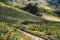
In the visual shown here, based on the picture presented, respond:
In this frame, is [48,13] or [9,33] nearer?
[9,33]

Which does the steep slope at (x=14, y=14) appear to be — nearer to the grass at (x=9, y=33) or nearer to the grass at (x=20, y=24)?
the grass at (x=20, y=24)

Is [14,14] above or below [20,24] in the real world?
above

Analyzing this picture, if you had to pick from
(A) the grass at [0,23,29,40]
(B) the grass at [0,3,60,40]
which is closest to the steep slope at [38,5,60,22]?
(B) the grass at [0,3,60,40]

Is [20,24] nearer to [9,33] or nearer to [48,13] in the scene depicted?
[9,33]

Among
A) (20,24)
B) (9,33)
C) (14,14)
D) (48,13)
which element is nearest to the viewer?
(9,33)

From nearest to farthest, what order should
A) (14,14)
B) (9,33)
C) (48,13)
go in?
(9,33) < (14,14) < (48,13)

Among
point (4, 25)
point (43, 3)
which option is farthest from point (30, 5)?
point (4, 25)

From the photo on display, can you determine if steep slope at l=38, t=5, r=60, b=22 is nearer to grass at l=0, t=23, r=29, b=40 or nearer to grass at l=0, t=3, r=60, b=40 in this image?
grass at l=0, t=3, r=60, b=40

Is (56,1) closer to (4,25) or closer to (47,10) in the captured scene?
(47,10)

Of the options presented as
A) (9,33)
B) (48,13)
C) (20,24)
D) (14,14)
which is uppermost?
(48,13)

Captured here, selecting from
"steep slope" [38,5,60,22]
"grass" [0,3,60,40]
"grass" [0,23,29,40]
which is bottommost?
"grass" [0,23,29,40]

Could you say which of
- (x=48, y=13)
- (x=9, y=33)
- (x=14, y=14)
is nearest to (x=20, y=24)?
(x=14, y=14)

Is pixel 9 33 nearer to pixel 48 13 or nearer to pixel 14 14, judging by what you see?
pixel 14 14
